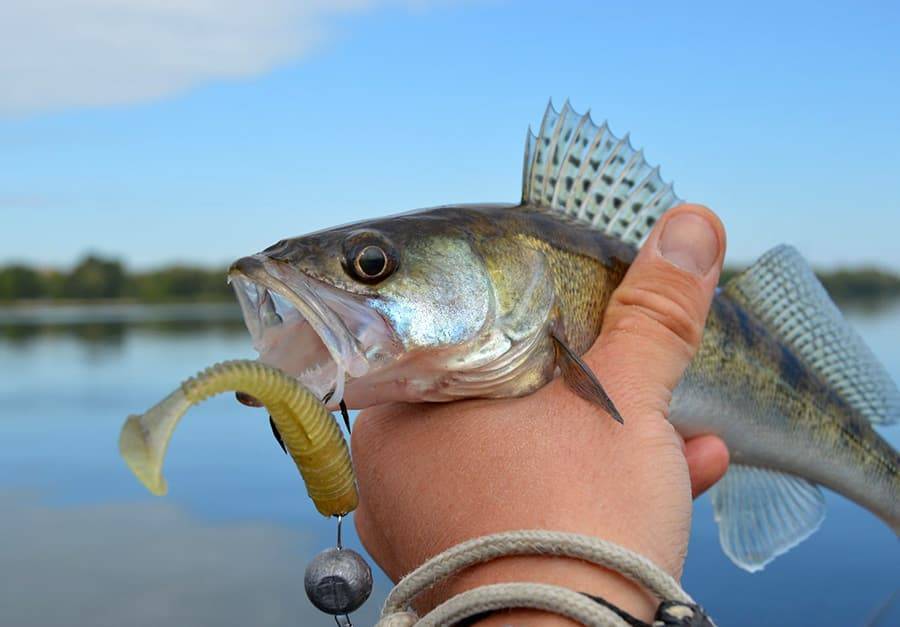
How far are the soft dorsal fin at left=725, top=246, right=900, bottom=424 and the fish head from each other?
6.32 feet

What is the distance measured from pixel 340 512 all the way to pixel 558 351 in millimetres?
900

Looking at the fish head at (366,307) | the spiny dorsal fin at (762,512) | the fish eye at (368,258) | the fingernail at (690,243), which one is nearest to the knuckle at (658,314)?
the fingernail at (690,243)

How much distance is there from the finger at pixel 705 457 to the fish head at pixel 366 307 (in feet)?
4.77

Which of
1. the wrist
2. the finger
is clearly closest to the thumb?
the wrist

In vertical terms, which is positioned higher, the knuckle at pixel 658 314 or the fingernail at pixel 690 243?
the fingernail at pixel 690 243

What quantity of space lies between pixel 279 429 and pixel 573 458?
2.70 feet

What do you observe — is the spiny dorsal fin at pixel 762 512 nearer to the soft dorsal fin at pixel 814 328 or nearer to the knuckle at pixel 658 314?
the soft dorsal fin at pixel 814 328

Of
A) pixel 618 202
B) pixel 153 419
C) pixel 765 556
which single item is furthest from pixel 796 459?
pixel 153 419

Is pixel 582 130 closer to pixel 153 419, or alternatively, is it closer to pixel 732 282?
pixel 732 282

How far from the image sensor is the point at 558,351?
8.63ft

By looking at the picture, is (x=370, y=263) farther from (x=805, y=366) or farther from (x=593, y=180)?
(x=805, y=366)

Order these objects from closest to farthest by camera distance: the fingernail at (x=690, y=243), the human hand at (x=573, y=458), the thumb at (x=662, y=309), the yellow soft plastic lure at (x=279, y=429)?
the yellow soft plastic lure at (x=279, y=429)
the human hand at (x=573, y=458)
the thumb at (x=662, y=309)
the fingernail at (x=690, y=243)

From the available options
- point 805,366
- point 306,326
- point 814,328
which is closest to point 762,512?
point 805,366

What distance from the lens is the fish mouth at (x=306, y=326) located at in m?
2.18
